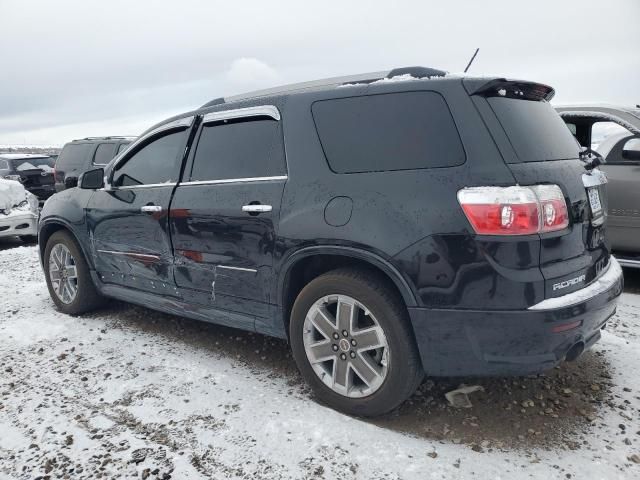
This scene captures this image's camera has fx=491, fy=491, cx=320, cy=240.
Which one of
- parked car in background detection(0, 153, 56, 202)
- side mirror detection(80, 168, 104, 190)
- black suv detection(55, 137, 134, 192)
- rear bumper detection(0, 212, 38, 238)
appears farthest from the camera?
parked car in background detection(0, 153, 56, 202)

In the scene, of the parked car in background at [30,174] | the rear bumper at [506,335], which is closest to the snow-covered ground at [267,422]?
the rear bumper at [506,335]

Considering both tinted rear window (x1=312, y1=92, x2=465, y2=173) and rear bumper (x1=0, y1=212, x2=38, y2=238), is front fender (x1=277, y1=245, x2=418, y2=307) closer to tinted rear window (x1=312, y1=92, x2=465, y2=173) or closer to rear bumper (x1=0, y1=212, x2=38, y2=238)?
tinted rear window (x1=312, y1=92, x2=465, y2=173)

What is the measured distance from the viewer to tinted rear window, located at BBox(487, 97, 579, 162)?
2.46 m

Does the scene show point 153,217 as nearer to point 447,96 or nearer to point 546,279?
point 447,96

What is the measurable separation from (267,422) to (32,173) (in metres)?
14.0

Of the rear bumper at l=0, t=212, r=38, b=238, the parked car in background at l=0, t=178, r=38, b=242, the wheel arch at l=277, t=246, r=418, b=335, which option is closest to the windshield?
the parked car in background at l=0, t=178, r=38, b=242

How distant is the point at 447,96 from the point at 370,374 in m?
1.52

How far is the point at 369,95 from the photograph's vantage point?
2742mm

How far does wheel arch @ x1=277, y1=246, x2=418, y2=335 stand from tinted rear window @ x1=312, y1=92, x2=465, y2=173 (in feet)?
1.51

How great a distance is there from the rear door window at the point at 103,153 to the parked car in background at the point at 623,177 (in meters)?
10.00

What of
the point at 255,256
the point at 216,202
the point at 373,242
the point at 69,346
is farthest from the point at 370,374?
the point at 69,346

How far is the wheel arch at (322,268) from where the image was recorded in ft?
8.11

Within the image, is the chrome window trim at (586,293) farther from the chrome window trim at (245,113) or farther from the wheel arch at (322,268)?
the chrome window trim at (245,113)

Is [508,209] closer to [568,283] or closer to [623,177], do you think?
[568,283]
